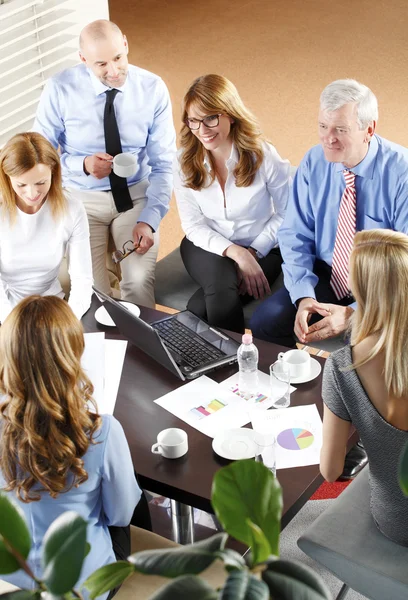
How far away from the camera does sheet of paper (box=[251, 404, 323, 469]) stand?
6.32 feet

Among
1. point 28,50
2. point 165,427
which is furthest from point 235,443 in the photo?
point 28,50

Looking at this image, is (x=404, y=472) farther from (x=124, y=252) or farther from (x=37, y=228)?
(x=124, y=252)

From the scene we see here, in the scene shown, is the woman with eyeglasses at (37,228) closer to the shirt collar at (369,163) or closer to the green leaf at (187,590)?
the shirt collar at (369,163)

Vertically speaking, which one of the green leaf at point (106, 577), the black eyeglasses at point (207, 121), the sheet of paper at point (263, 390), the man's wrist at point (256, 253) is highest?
the green leaf at point (106, 577)

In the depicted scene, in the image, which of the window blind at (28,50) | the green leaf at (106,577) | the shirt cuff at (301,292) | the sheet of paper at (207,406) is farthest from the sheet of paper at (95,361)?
the window blind at (28,50)

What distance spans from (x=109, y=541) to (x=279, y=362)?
71cm

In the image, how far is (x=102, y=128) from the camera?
10.9 ft

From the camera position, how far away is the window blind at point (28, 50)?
13.9ft

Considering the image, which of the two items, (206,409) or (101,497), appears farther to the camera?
(206,409)

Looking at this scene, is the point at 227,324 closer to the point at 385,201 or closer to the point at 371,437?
the point at 385,201

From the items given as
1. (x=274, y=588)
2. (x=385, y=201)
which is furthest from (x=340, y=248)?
(x=274, y=588)

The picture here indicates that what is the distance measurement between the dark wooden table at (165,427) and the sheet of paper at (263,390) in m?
0.03

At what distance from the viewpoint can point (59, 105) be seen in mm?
3305

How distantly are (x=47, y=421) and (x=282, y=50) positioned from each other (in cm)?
553
